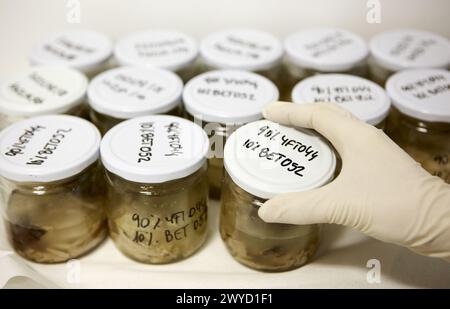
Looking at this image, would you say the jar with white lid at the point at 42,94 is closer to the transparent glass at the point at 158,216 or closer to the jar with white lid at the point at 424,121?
the transparent glass at the point at 158,216

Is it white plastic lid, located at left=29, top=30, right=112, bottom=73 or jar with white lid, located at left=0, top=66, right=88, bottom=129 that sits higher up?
white plastic lid, located at left=29, top=30, right=112, bottom=73

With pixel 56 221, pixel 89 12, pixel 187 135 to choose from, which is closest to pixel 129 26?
pixel 89 12

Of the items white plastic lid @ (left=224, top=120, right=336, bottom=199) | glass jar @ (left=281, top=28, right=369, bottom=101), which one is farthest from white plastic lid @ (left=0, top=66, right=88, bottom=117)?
glass jar @ (left=281, top=28, right=369, bottom=101)

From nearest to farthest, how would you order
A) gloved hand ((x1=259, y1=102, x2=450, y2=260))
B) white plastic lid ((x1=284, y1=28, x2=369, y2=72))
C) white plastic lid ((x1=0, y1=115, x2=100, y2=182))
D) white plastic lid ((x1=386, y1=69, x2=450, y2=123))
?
gloved hand ((x1=259, y1=102, x2=450, y2=260)) → white plastic lid ((x1=0, y1=115, x2=100, y2=182)) → white plastic lid ((x1=386, y1=69, x2=450, y2=123)) → white plastic lid ((x1=284, y1=28, x2=369, y2=72))

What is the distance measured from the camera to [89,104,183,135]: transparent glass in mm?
1063

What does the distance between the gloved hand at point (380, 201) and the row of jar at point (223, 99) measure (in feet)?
0.62

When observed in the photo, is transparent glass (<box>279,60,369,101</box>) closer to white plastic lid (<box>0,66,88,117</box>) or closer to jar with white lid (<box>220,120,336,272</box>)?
jar with white lid (<box>220,120,336,272</box>)

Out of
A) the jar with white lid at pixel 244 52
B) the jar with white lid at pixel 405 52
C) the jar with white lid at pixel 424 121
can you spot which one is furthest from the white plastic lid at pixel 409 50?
the jar with white lid at pixel 244 52

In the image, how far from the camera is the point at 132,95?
1.07 metres

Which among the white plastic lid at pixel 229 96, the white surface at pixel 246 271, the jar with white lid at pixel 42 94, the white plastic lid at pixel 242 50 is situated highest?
the white plastic lid at pixel 242 50

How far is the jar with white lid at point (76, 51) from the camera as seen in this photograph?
3.99 ft

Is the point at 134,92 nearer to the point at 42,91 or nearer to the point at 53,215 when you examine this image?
the point at 42,91

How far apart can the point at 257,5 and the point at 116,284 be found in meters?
0.78

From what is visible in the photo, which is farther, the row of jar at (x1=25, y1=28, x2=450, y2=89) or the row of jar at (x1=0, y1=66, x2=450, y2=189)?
the row of jar at (x1=25, y1=28, x2=450, y2=89)
